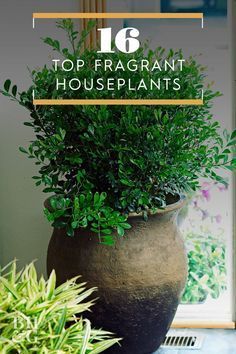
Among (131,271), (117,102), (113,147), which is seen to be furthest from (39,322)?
(117,102)

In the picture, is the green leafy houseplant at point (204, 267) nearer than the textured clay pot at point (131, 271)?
No

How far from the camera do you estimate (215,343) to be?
3.37 m

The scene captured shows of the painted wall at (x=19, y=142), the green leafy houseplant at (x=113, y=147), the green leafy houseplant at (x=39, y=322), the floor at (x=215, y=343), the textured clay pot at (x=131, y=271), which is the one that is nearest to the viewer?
the green leafy houseplant at (x=39, y=322)

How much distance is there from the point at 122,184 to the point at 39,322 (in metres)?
0.72

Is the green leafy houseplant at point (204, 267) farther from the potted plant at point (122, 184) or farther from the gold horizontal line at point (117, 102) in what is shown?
the gold horizontal line at point (117, 102)

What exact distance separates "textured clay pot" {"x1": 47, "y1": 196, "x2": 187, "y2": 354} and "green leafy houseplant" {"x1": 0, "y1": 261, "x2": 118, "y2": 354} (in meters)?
0.33

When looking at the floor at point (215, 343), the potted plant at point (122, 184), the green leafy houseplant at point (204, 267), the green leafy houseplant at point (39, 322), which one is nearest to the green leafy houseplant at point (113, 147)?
the potted plant at point (122, 184)

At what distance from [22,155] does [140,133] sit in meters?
0.87

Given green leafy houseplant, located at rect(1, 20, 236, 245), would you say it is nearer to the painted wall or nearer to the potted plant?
the potted plant

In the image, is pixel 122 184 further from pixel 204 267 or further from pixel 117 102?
pixel 204 267

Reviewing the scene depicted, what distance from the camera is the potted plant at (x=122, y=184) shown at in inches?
112

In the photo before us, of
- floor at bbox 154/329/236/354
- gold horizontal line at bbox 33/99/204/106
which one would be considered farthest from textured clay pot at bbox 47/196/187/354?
gold horizontal line at bbox 33/99/204/106

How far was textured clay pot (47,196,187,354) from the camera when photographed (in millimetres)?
2963

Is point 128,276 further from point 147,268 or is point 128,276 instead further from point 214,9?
point 214,9
